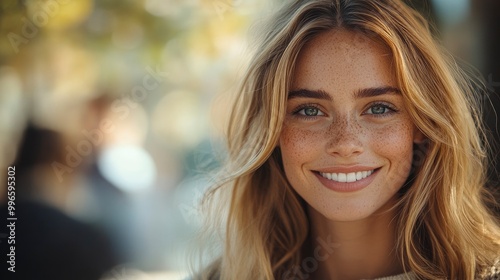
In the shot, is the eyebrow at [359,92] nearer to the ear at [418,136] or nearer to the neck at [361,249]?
the ear at [418,136]

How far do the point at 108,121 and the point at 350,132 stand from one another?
175cm

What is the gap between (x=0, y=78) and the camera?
310 centimetres

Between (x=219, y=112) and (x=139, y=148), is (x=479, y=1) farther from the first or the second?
(x=139, y=148)

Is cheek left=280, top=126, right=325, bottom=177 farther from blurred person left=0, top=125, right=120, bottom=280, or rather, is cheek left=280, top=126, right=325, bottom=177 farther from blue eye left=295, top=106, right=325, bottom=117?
blurred person left=0, top=125, right=120, bottom=280

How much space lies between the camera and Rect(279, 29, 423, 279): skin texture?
1.79 metres

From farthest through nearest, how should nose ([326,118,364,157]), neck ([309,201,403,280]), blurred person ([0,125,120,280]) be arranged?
blurred person ([0,125,120,280]) < neck ([309,201,403,280]) < nose ([326,118,364,157])

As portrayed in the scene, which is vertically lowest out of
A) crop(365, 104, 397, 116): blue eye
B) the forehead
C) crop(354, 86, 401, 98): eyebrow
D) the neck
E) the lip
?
the neck

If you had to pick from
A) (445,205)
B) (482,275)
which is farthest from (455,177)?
(482,275)

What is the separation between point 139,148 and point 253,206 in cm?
133

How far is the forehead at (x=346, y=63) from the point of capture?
1.79 meters

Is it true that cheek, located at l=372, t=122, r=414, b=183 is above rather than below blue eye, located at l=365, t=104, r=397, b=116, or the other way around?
below

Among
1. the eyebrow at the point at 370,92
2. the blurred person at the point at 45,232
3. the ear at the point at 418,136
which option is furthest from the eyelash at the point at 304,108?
the blurred person at the point at 45,232

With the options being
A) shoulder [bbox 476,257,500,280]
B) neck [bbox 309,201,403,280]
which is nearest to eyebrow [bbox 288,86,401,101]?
neck [bbox 309,201,403,280]

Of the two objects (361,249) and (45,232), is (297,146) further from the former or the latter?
(45,232)
